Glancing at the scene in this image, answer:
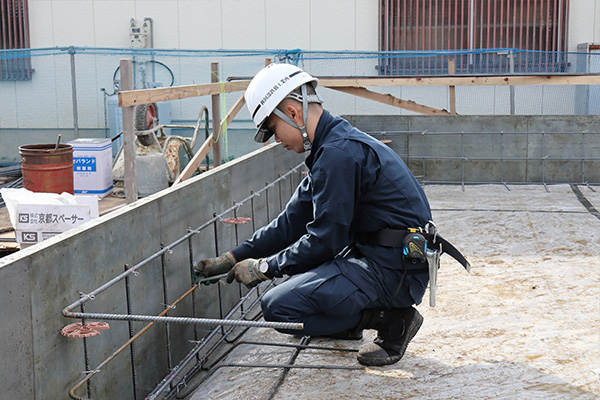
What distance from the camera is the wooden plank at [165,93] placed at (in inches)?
177

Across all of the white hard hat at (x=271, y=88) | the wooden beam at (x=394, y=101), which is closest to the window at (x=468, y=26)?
the wooden beam at (x=394, y=101)

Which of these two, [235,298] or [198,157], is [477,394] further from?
[198,157]

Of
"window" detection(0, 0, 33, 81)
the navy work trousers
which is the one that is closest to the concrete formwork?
the navy work trousers

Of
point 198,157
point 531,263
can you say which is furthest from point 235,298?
point 531,263

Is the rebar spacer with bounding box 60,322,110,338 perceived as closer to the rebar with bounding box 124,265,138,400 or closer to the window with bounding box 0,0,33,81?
the rebar with bounding box 124,265,138,400

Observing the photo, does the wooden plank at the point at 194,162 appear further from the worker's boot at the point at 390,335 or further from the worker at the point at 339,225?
the worker's boot at the point at 390,335

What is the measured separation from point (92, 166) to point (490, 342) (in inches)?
213

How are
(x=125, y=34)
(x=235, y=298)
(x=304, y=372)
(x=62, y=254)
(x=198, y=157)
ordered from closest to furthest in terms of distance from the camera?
(x=62, y=254) → (x=304, y=372) → (x=235, y=298) → (x=198, y=157) → (x=125, y=34)

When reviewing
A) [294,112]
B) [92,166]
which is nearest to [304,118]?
[294,112]

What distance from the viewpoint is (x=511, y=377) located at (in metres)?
3.82

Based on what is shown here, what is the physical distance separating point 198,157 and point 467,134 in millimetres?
4705

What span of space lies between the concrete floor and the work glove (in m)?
0.51

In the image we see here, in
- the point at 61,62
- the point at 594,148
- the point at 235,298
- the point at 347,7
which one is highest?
the point at 347,7

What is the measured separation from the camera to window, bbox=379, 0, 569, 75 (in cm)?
1295
